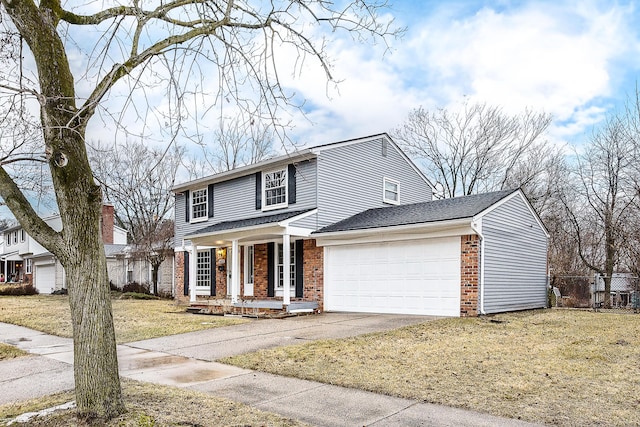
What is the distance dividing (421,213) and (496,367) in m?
8.02

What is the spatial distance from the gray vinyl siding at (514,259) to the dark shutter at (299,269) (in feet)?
20.3

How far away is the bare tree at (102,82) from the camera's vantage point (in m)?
4.50

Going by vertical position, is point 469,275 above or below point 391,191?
below

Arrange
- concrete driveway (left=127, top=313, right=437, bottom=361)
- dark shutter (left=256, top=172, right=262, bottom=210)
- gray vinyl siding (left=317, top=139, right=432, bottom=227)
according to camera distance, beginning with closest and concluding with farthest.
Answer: concrete driveway (left=127, top=313, right=437, bottom=361)
gray vinyl siding (left=317, top=139, right=432, bottom=227)
dark shutter (left=256, top=172, right=262, bottom=210)

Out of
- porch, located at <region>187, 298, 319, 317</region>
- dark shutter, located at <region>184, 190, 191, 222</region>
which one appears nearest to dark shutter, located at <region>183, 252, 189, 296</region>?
dark shutter, located at <region>184, 190, 191, 222</region>

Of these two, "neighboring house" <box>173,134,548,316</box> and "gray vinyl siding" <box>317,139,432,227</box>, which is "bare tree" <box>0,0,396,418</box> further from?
"gray vinyl siding" <box>317,139,432,227</box>

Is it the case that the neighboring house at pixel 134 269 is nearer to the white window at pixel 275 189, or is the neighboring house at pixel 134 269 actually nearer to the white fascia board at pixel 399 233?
the white window at pixel 275 189

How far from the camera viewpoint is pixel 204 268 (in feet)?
70.4

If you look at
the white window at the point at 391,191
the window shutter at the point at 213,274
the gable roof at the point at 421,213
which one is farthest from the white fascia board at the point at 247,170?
the white window at the point at 391,191

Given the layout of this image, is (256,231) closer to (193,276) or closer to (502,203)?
(193,276)

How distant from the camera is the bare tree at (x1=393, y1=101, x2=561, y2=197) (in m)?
27.4

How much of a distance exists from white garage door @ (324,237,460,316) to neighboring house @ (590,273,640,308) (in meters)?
7.48

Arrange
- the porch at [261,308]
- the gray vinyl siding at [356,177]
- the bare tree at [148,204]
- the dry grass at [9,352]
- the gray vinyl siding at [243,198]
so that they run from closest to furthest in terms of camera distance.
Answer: the dry grass at [9,352], the porch at [261,308], the gray vinyl siding at [243,198], the gray vinyl siding at [356,177], the bare tree at [148,204]

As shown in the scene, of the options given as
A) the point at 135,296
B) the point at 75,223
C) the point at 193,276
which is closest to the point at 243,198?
the point at 193,276
